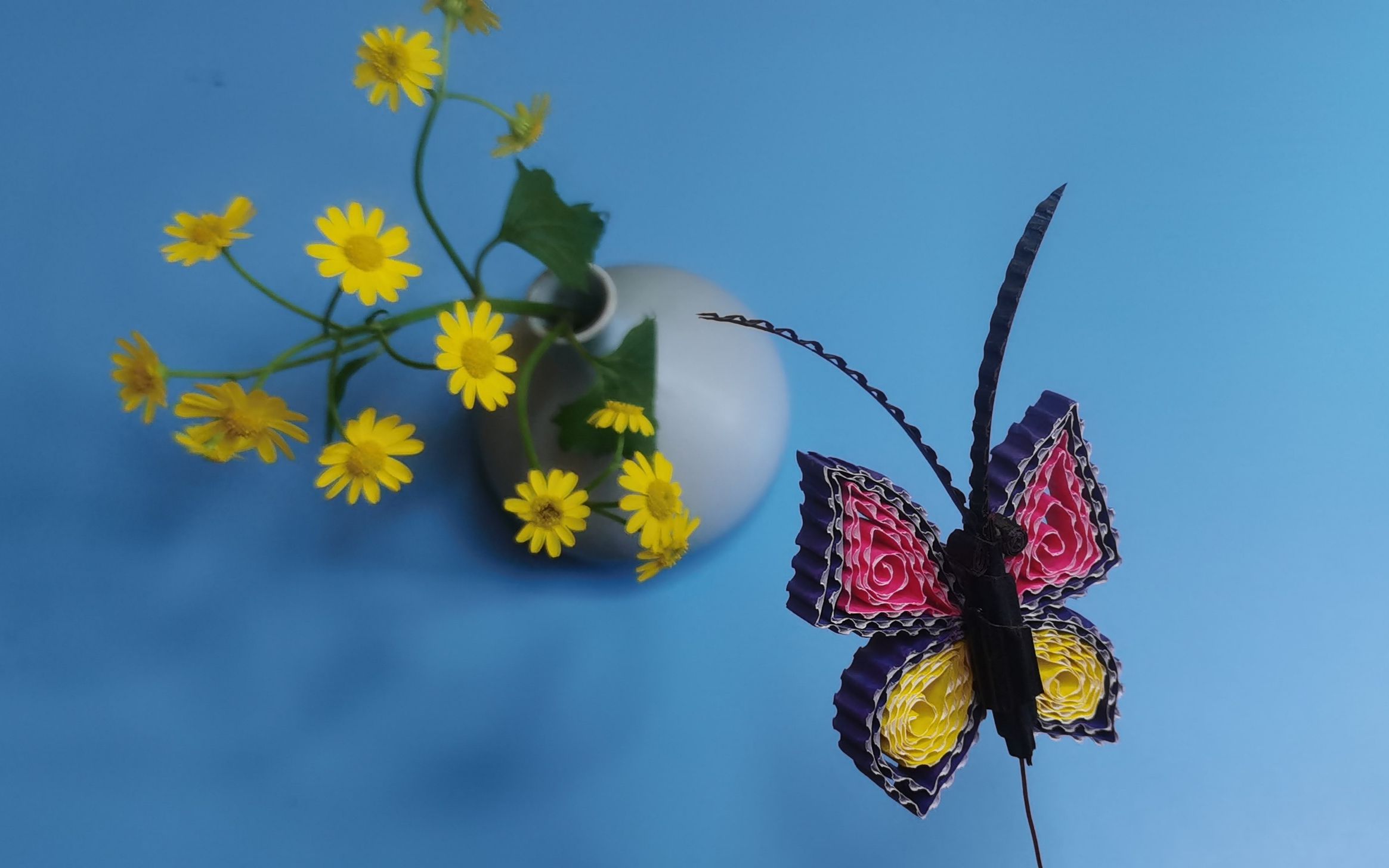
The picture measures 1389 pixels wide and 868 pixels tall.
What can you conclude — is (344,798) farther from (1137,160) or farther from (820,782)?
(1137,160)

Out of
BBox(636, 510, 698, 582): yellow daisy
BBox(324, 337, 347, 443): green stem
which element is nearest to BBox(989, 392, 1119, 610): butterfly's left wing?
BBox(636, 510, 698, 582): yellow daisy

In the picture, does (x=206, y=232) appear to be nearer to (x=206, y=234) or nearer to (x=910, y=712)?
(x=206, y=234)

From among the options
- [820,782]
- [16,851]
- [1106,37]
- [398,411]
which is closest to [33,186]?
[398,411]

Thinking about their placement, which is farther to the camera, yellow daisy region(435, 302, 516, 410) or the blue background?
the blue background

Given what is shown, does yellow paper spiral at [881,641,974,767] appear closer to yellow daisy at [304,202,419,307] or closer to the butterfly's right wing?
the butterfly's right wing

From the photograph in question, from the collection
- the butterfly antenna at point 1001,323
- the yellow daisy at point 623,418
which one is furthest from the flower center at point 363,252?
the butterfly antenna at point 1001,323

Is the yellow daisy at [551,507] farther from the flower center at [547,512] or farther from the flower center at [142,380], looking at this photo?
the flower center at [142,380]
